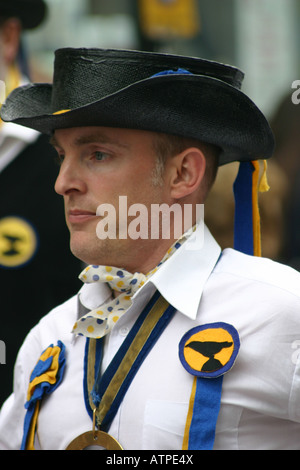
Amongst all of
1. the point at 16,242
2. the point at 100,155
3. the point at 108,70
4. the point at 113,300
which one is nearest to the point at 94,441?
the point at 113,300

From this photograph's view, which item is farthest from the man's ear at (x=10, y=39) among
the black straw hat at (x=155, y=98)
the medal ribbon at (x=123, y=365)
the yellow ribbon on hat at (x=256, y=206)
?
the medal ribbon at (x=123, y=365)

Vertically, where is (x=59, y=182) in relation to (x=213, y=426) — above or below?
above

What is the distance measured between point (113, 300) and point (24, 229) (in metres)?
1.49

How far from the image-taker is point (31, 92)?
2895mm

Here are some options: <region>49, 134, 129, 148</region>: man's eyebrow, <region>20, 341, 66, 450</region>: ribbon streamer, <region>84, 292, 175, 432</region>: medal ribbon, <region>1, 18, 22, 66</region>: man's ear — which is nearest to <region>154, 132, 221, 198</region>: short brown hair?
<region>49, 134, 129, 148</region>: man's eyebrow

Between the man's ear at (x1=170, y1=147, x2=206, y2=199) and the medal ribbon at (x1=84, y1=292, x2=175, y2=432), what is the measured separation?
1.18 feet

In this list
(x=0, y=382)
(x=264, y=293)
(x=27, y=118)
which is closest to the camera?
(x=264, y=293)

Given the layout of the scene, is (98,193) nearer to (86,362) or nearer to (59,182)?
(59,182)

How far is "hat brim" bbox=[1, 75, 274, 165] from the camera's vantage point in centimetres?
251

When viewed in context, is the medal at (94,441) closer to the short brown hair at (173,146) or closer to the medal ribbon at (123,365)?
the medal ribbon at (123,365)

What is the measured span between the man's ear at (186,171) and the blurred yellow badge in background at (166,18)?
4.86 metres

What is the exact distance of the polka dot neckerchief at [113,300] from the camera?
8.78ft

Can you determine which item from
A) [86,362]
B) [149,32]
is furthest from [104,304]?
[149,32]

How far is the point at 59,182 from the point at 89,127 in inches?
8.0
